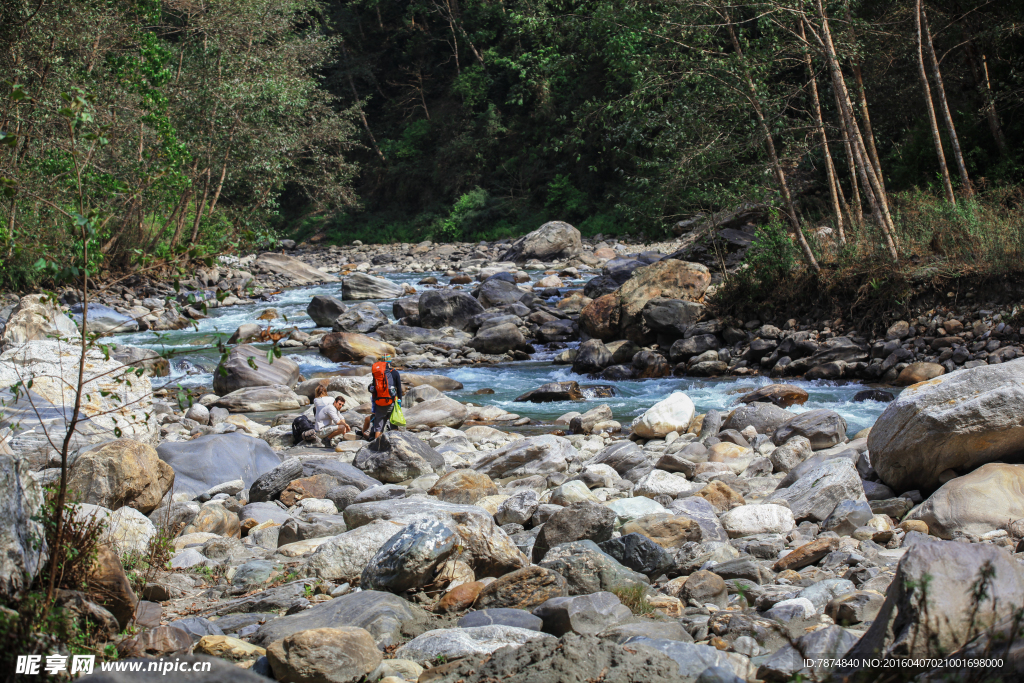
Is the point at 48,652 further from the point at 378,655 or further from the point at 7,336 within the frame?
the point at 7,336

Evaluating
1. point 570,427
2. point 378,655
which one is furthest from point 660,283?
point 378,655

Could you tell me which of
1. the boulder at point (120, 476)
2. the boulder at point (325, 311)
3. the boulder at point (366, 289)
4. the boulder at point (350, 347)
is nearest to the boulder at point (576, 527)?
the boulder at point (120, 476)

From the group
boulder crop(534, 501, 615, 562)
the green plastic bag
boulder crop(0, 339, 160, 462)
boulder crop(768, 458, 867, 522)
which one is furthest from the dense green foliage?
boulder crop(768, 458, 867, 522)

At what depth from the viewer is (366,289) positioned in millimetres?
21172

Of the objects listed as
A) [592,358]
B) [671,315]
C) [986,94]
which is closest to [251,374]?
[592,358]

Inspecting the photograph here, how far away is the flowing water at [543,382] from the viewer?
959 cm

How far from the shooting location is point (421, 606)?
3.72 metres

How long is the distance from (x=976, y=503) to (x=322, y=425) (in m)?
6.85

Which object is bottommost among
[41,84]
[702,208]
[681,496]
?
[681,496]

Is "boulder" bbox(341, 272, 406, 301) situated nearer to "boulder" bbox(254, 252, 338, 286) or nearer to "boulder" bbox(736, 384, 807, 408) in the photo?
"boulder" bbox(254, 252, 338, 286)

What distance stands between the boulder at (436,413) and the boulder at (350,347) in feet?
14.3

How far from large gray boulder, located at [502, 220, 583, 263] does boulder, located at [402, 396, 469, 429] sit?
648 inches

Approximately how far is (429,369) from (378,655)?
35.5ft

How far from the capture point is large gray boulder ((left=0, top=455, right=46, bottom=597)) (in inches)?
108
